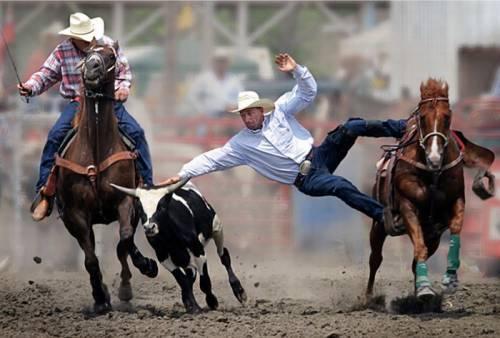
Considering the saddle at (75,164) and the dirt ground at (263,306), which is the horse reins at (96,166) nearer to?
the saddle at (75,164)

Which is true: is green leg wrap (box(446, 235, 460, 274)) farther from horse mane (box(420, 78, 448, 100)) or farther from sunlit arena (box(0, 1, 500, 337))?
horse mane (box(420, 78, 448, 100))

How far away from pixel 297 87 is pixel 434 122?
51.6 inches

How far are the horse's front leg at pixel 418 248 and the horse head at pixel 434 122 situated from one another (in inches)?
17.7

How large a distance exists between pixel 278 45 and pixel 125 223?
639 inches

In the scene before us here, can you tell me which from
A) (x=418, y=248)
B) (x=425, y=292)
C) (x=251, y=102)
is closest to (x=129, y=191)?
(x=251, y=102)

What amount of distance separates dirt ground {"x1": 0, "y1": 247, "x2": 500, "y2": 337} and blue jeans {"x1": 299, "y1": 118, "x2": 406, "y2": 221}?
79 centimetres

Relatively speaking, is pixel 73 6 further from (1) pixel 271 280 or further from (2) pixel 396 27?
(1) pixel 271 280

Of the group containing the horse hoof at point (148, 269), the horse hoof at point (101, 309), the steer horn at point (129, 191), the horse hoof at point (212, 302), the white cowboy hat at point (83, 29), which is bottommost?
the horse hoof at point (101, 309)

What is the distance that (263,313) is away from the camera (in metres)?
12.2

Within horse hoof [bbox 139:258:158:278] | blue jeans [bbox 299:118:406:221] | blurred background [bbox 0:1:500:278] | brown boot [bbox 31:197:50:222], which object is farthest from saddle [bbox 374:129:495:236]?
blurred background [bbox 0:1:500:278]

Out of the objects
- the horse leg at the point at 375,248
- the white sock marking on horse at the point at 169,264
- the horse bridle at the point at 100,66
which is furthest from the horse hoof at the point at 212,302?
the horse bridle at the point at 100,66

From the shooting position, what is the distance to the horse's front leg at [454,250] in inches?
462

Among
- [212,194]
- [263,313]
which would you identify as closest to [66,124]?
[263,313]

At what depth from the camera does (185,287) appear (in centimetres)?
1224
